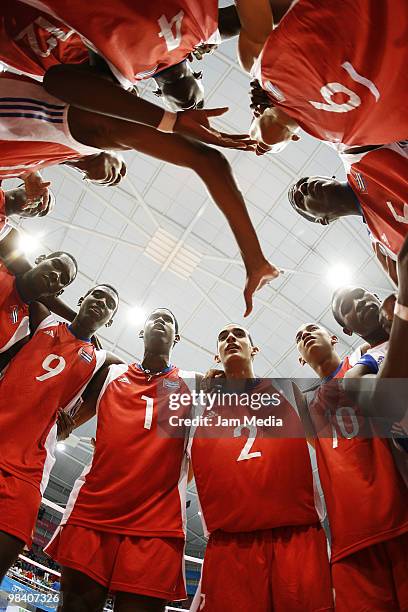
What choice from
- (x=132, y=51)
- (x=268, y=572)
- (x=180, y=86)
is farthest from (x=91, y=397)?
(x=132, y=51)

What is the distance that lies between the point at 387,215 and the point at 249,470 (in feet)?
6.62

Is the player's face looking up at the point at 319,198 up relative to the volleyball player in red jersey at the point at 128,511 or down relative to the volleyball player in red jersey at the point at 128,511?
up

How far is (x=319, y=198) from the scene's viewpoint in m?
3.57

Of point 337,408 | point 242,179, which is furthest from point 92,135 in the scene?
point 242,179

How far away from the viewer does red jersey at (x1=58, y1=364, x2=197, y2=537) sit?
318 centimetres

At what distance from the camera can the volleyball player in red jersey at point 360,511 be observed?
2.76 m

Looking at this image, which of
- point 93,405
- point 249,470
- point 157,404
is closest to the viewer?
point 249,470

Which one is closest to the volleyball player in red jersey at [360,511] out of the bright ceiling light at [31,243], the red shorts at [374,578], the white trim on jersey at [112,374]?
the red shorts at [374,578]

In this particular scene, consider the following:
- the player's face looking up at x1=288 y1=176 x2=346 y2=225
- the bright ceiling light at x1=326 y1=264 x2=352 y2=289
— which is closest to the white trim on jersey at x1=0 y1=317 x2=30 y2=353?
the player's face looking up at x1=288 y1=176 x2=346 y2=225

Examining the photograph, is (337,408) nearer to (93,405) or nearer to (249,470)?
(249,470)

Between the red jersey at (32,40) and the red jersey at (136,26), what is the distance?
1.26 ft

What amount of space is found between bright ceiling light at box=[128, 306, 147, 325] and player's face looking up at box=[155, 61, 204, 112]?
1204cm

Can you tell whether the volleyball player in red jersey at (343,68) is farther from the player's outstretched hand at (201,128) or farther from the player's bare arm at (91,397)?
the player's bare arm at (91,397)

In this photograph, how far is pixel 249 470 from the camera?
3.43 m
